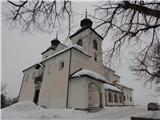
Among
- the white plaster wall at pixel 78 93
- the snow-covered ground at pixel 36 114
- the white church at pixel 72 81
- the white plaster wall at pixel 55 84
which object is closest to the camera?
the snow-covered ground at pixel 36 114

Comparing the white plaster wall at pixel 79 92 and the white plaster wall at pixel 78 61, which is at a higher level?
the white plaster wall at pixel 78 61

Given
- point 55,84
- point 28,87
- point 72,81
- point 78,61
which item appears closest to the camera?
point 72,81

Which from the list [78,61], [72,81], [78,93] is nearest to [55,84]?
[72,81]

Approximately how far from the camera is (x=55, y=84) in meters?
19.8

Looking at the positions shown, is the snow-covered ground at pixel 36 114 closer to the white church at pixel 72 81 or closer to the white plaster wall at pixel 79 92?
the white plaster wall at pixel 79 92

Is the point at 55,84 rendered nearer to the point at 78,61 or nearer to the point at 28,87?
the point at 78,61

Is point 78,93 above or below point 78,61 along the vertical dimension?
below

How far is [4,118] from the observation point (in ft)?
26.4

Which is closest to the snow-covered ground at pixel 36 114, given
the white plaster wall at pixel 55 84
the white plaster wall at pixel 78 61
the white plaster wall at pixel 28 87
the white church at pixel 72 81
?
the white church at pixel 72 81

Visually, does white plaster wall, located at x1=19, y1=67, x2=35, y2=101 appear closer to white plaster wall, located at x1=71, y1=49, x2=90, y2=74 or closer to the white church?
the white church

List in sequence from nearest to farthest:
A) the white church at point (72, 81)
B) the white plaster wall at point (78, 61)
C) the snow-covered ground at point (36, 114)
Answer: the snow-covered ground at point (36, 114) < the white church at point (72, 81) < the white plaster wall at point (78, 61)

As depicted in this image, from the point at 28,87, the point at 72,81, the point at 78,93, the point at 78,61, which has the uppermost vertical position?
the point at 78,61

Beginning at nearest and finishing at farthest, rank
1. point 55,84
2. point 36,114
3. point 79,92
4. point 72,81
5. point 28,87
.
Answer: point 36,114 < point 79,92 < point 72,81 < point 55,84 < point 28,87

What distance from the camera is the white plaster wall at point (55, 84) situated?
1816cm
